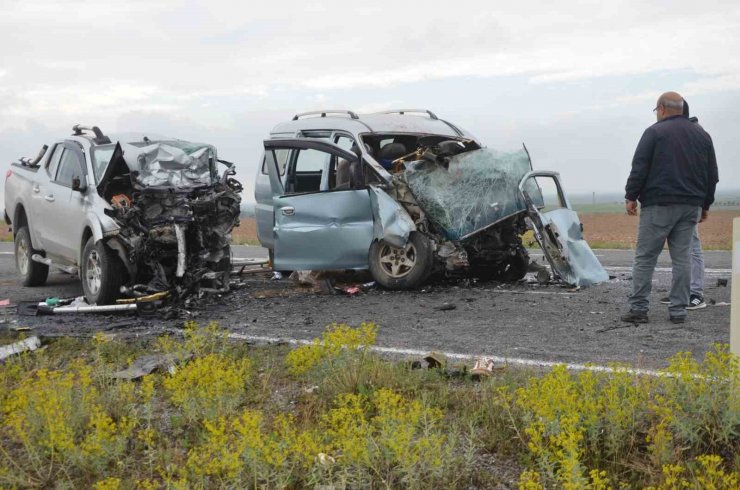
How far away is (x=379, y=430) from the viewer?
4.80 meters

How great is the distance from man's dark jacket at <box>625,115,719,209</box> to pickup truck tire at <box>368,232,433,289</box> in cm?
290

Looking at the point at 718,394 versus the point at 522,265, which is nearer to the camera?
the point at 718,394

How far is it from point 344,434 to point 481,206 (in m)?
5.97

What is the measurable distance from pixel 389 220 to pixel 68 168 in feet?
14.1

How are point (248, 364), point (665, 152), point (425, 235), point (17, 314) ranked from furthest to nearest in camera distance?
1. point (425, 235)
2. point (17, 314)
3. point (665, 152)
4. point (248, 364)

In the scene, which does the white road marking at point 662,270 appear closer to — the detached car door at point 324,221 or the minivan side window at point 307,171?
the detached car door at point 324,221

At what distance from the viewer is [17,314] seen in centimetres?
964

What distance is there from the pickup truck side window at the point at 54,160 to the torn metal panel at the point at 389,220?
4.35 metres

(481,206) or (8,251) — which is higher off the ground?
(481,206)

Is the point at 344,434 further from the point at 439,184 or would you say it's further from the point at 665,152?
the point at 439,184

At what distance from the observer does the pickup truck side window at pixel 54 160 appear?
11414 millimetres

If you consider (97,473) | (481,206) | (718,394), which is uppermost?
(481,206)

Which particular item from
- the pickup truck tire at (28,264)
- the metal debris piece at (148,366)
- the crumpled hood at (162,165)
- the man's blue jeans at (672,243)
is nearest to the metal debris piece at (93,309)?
the crumpled hood at (162,165)

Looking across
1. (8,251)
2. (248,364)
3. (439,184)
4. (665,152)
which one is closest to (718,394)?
(248,364)
